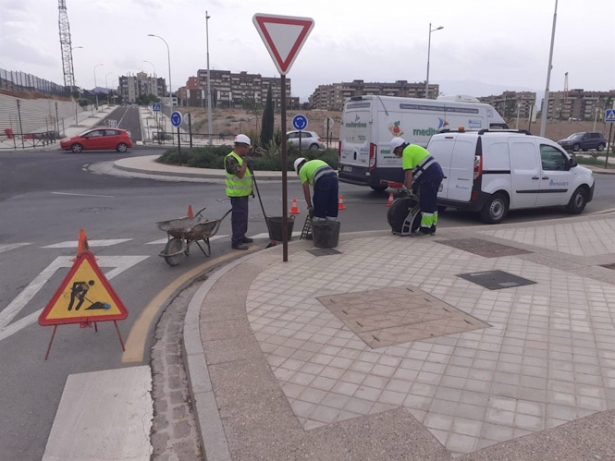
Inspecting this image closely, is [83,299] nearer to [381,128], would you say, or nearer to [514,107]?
[381,128]

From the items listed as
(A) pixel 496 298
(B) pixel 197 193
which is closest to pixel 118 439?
(A) pixel 496 298

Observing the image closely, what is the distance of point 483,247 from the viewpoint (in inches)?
314

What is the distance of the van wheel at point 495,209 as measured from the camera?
34.5ft

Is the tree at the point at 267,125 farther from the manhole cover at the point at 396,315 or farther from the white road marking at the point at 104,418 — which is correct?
the white road marking at the point at 104,418

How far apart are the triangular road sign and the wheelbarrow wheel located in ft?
8.48

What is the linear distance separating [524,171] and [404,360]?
821cm

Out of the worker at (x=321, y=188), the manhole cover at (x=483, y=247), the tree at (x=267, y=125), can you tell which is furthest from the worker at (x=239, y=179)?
the tree at (x=267, y=125)

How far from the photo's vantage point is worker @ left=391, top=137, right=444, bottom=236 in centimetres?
A: 834

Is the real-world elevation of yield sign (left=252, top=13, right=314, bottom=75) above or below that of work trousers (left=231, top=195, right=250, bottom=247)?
above

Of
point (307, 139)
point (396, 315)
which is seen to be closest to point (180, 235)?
point (396, 315)

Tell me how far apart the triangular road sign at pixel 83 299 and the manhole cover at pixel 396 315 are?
2128mm

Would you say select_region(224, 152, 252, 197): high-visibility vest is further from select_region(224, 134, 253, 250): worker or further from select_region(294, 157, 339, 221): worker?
select_region(294, 157, 339, 221): worker

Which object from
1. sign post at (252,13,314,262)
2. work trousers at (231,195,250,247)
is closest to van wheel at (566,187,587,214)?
work trousers at (231,195,250,247)

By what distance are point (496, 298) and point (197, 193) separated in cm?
1112
